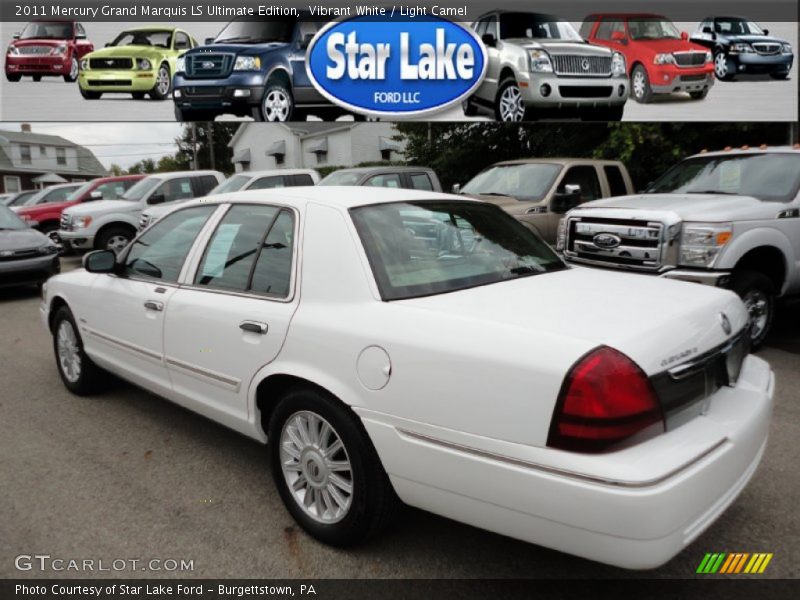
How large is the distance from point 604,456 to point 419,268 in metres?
1.22

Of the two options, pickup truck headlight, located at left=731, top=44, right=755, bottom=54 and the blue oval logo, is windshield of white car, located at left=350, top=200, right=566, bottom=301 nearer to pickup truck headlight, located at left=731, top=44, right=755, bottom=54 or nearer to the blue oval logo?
the blue oval logo

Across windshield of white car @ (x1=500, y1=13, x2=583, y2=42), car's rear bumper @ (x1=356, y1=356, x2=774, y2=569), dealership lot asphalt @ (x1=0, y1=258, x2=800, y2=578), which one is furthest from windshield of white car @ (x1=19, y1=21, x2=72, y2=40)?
car's rear bumper @ (x1=356, y1=356, x2=774, y2=569)

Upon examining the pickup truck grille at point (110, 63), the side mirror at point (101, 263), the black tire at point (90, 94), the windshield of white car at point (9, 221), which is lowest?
the windshield of white car at point (9, 221)

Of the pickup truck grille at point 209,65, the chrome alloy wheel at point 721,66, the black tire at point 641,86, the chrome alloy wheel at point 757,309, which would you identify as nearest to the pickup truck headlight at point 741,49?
the chrome alloy wheel at point 721,66

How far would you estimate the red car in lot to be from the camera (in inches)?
666

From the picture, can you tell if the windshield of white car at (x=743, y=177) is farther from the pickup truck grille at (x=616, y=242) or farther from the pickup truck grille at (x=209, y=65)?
the pickup truck grille at (x=209, y=65)

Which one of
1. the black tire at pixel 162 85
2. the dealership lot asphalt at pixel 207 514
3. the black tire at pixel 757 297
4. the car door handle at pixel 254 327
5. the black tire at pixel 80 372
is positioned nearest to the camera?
the dealership lot asphalt at pixel 207 514

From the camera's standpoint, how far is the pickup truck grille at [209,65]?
12.1 m

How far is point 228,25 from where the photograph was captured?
1234 centimetres

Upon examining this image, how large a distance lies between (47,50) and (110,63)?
113 cm

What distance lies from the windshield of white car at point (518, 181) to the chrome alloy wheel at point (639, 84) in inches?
151

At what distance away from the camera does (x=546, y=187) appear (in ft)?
31.0

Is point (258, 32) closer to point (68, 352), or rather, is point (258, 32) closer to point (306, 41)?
point (306, 41)

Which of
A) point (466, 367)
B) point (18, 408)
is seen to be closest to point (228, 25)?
point (18, 408)
